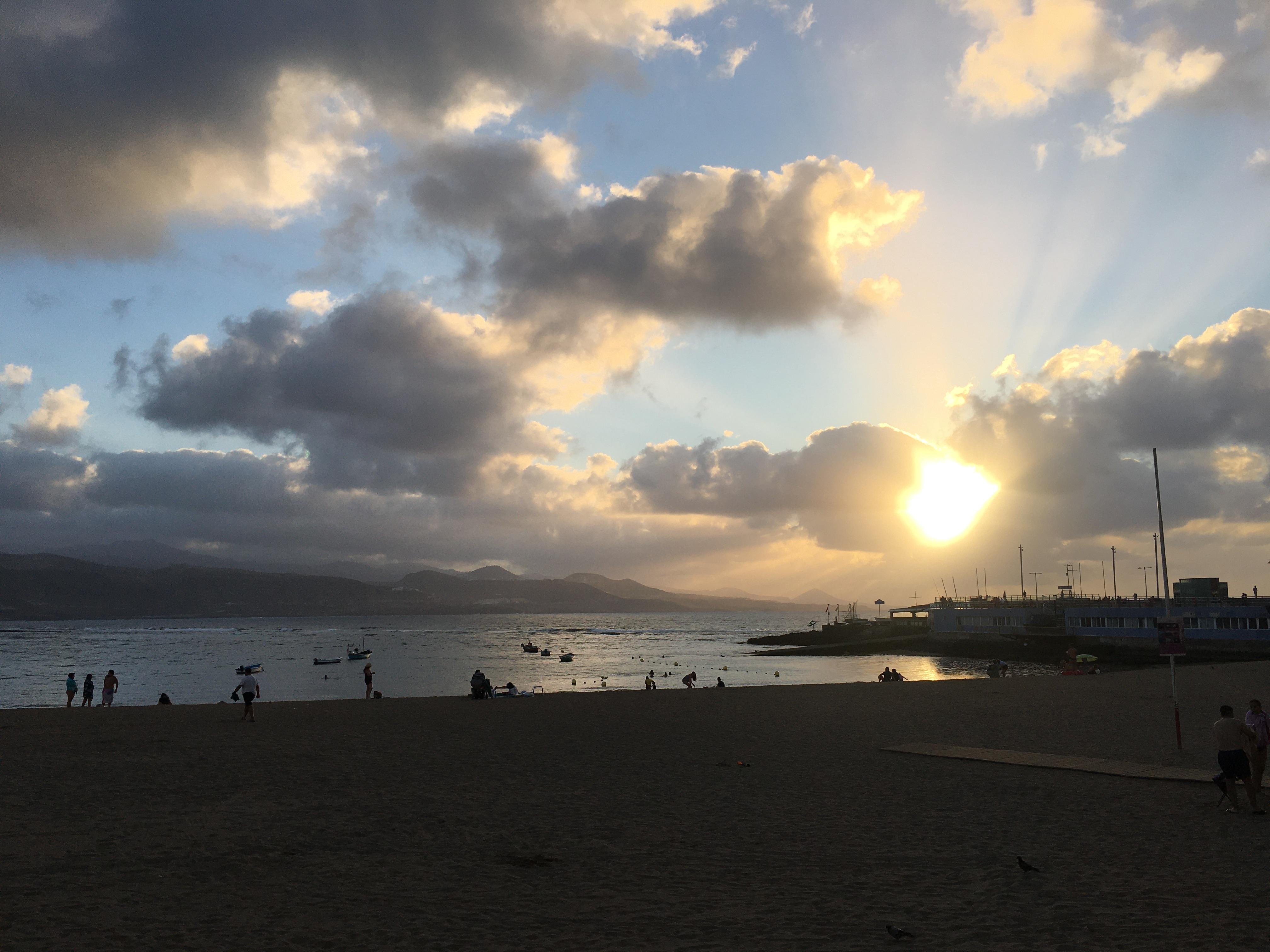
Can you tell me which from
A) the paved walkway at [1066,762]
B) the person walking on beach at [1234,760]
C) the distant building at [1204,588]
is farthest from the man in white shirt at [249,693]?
the distant building at [1204,588]

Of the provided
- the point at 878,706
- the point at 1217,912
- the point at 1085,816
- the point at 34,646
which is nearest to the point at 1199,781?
the point at 1085,816

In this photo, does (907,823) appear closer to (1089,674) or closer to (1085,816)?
(1085,816)

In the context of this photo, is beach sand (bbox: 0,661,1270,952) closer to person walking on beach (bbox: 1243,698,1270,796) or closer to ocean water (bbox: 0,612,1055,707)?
person walking on beach (bbox: 1243,698,1270,796)

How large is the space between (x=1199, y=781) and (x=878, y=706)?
1697 cm

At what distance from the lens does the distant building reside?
90938 mm

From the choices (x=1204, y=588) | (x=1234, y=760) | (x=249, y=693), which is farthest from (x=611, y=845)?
(x=1204, y=588)

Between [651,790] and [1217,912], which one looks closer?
[1217,912]

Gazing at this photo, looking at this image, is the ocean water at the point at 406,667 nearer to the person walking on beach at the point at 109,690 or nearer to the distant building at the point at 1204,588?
the person walking on beach at the point at 109,690

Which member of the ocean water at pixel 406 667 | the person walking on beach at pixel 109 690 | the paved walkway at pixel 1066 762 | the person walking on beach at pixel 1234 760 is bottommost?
the ocean water at pixel 406 667

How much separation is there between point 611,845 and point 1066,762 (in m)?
11.8

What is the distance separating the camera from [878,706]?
32.7 meters

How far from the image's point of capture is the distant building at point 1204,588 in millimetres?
90938

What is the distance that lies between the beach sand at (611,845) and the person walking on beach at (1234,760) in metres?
0.57

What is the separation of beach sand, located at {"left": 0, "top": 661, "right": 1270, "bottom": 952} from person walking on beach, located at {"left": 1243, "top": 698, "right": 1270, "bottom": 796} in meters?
0.55
